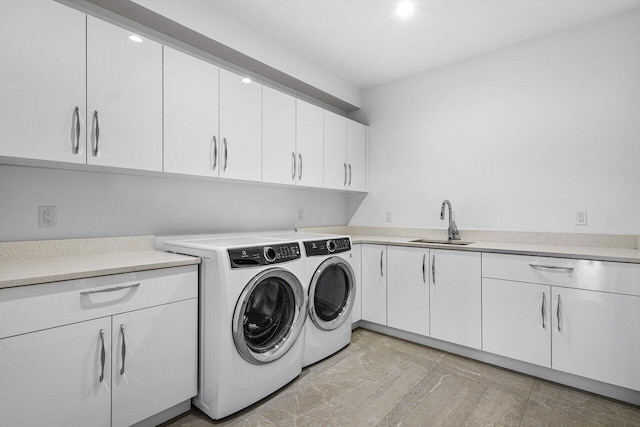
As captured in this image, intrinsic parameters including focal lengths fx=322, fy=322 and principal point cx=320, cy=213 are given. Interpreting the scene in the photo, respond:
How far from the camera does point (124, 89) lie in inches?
69.3

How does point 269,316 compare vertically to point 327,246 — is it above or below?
below

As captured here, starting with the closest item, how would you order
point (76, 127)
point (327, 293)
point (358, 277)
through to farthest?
1. point (76, 127)
2. point (327, 293)
3. point (358, 277)

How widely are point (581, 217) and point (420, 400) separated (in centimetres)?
181

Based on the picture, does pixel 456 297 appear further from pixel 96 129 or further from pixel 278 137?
pixel 96 129

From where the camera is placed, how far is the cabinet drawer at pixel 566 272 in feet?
6.12

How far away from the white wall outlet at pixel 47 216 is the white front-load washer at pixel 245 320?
59 centimetres

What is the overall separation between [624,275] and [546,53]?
70.0 inches

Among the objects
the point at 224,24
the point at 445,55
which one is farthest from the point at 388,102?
the point at 224,24

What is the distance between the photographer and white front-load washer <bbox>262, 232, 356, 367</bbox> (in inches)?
88.7

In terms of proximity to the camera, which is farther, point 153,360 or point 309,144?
point 309,144

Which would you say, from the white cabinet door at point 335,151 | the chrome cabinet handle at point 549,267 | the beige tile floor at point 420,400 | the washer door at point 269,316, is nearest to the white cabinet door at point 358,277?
the beige tile floor at point 420,400

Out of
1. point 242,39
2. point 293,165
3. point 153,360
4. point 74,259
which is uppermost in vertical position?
point 242,39

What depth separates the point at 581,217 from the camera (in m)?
2.42

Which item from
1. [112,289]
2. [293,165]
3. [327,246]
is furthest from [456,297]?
[112,289]
